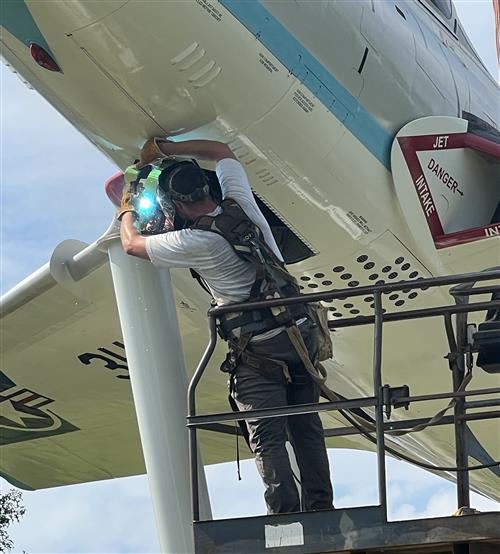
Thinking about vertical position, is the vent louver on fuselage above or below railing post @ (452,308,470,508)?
above

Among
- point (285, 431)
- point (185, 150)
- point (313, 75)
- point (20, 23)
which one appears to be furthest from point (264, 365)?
point (313, 75)

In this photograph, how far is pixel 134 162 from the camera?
288 inches

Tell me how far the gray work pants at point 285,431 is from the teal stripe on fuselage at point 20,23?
2511 mm

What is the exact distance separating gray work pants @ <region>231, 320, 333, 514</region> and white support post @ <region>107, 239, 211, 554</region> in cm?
179

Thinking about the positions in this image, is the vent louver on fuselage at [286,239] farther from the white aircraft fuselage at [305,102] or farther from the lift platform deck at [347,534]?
the lift platform deck at [347,534]

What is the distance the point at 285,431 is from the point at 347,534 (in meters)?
0.99

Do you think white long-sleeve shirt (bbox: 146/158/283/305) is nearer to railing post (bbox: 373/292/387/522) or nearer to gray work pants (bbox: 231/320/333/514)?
gray work pants (bbox: 231/320/333/514)

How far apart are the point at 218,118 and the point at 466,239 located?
2.40 metres

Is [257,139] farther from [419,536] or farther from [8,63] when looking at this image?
[419,536]

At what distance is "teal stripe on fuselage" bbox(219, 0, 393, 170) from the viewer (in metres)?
7.11

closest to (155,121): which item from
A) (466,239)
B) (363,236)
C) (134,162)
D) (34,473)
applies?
(134,162)

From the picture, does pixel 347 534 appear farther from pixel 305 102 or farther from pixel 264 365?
pixel 305 102

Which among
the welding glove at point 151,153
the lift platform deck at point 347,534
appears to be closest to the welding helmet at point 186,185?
the welding glove at point 151,153

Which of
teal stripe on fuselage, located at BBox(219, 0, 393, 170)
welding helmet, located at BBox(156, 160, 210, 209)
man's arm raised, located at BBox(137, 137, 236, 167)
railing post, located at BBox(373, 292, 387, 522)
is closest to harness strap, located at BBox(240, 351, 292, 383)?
railing post, located at BBox(373, 292, 387, 522)
